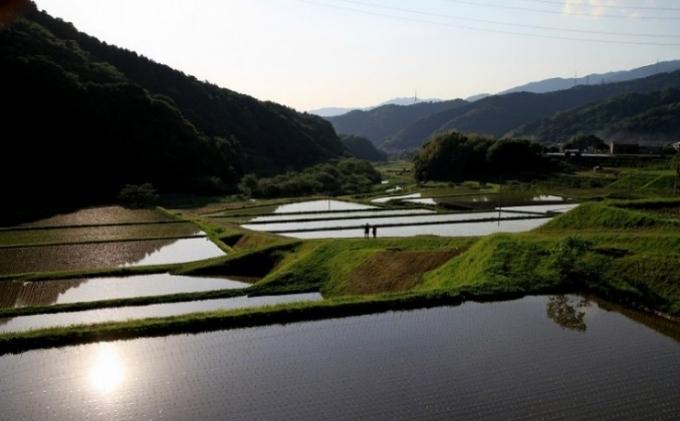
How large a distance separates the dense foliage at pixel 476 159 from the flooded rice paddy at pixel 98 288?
5109 centimetres

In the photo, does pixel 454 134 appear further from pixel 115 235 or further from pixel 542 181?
pixel 115 235

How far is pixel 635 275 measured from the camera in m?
17.0

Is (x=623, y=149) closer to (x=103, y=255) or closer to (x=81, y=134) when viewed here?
(x=81, y=134)

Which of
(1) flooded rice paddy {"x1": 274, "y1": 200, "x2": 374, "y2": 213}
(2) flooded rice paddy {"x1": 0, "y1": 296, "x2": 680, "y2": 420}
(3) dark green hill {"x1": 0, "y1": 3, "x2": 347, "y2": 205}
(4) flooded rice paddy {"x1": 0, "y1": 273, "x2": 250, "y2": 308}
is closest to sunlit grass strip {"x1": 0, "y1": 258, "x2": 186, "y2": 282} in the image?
(4) flooded rice paddy {"x1": 0, "y1": 273, "x2": 250, "y2": 308}

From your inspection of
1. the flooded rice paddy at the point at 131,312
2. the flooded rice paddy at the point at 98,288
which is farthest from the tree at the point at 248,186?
the flooded rice paddy at the point at 131,312

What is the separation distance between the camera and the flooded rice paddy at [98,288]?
18484 mm

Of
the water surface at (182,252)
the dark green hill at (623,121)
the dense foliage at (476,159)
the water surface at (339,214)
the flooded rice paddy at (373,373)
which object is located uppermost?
the dark green hill at (623,121)

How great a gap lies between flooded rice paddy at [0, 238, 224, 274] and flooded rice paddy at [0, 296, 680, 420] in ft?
37.7

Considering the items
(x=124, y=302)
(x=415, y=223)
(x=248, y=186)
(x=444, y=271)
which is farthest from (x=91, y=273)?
(x=248, y=186)

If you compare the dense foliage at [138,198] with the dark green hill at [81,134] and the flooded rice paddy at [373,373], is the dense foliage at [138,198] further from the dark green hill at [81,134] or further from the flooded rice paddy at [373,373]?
the flooded rice paddy at [373,373]

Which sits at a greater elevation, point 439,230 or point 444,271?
point 444,271

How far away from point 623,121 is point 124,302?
147m

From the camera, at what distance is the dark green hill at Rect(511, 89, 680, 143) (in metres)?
123

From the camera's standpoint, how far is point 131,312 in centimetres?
1678
